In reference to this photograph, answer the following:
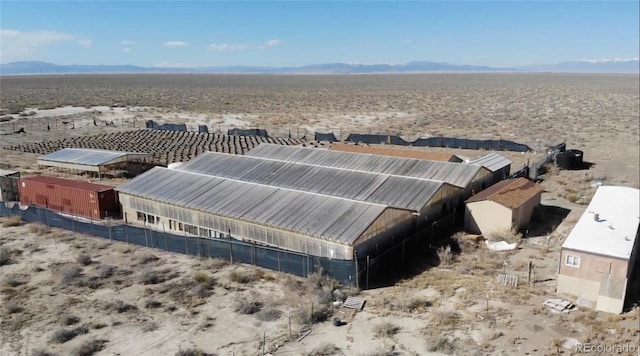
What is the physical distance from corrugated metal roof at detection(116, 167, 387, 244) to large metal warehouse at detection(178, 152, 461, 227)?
2638 mm

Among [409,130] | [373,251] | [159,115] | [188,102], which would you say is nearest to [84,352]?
[373,251]

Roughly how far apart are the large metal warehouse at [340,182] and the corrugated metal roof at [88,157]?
9.75 m

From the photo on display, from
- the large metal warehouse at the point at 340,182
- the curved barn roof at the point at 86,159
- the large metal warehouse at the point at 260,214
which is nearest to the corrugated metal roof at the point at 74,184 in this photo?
the large metal warehouse at the point at 260,214

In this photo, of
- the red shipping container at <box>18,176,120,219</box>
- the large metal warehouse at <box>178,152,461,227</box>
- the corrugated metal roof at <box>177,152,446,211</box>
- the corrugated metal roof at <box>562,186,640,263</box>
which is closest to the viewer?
the corrugated metal roof at <box>562,186,640,263</box>

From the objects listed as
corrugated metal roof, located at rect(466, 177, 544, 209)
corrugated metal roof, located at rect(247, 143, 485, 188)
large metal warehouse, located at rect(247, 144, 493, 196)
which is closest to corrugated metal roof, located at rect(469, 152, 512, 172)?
large metal warehouse, located at rect(247, 144, 493, 196)

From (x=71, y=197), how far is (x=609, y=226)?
3306 cm

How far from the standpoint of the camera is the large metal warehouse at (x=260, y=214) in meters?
25.4

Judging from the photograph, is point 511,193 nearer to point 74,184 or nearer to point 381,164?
point 381,164

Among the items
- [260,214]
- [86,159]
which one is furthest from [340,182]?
[86,159]

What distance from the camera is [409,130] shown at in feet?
240

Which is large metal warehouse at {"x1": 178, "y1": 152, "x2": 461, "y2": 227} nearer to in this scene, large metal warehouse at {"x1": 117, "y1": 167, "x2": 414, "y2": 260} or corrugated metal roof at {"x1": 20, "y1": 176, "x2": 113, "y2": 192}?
large metal warehouse at {"x1": 117, "y1": 167, "x2": 414, "y2": 260}

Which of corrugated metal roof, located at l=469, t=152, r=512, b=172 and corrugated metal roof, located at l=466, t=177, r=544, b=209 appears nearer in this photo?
corrugated metal roof, located at l=466, t=177, r=544, b=209

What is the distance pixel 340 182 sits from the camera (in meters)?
33.5

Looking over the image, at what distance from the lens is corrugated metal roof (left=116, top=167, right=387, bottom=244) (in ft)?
84.6
